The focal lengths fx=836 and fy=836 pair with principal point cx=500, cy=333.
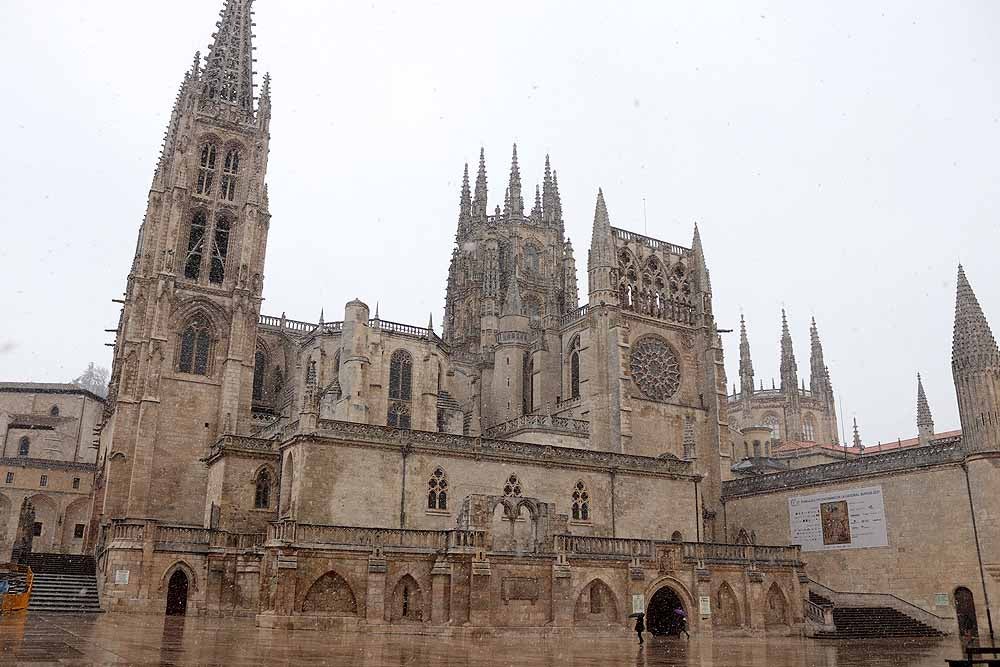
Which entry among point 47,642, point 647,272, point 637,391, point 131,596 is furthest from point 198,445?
point 47,642

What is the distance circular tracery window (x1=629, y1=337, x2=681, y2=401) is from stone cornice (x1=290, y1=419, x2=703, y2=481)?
392 inches

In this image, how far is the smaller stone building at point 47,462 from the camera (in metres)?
57.3

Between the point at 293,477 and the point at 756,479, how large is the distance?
25684 mm

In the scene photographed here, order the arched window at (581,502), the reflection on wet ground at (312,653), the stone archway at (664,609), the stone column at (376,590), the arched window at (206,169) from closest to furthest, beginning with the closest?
1. the reflection on wet ground at (312,653)
2. the stone column at (376,590)
3. the stone archway at (664,609)
4. the arched window at (581,502)
5. the arched window at (206,169)

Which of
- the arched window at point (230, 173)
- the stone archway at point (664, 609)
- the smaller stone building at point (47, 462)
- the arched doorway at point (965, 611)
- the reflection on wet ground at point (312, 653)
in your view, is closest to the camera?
the reflection on wet ground at point (312, 653)

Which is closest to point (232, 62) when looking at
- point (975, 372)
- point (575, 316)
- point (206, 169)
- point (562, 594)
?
point (206, 169)

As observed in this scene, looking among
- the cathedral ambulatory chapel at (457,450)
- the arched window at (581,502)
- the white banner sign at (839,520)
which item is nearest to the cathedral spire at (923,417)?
the cathedral ambulatory chapel at (457,450)

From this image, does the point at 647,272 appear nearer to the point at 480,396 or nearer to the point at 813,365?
the point at 480,396

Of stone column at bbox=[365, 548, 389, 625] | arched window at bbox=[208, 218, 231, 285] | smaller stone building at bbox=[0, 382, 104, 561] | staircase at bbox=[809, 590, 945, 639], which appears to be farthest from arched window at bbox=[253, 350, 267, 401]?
staircase at bbox=[809, 590, 945, 639]

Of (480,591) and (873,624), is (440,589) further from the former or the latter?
(873,624)

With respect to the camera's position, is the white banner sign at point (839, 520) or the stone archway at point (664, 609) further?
the white banner sign at point (839, 520)

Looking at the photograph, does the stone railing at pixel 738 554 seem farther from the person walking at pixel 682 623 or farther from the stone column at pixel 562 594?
the stone column at pixel 562 594

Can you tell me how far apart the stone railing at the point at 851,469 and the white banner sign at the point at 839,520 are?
2.68ft

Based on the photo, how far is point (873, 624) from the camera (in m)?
33.4
